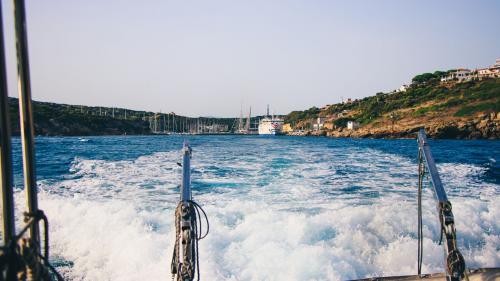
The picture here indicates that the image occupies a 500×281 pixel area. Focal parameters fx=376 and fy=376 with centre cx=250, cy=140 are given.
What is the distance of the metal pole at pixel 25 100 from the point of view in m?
2.56

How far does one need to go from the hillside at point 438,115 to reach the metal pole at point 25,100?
3023 inches

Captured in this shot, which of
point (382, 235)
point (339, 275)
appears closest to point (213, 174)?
point (382, 235)

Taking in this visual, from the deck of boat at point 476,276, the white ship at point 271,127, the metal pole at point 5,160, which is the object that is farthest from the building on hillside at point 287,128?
the metal pole at point 5,160

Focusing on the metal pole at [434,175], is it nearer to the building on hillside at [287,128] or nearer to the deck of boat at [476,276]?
the deck of boat at [476,276]

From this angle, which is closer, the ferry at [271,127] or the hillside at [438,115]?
the hillside at [438,115]

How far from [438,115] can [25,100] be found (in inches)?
3321

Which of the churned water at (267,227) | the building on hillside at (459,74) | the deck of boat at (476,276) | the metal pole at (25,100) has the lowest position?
the churned water at (267,227)

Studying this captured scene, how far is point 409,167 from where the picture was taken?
20.9 metres

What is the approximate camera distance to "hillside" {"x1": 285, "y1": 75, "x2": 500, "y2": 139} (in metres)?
68.6

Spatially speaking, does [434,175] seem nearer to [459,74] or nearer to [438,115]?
[438,115]

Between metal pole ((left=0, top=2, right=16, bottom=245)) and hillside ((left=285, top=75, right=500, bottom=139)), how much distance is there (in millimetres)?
76993

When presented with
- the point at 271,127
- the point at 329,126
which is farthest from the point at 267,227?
the point at 271,127

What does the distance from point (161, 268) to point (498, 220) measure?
8719mm

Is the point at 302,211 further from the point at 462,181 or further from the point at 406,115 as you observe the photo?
the point at 406,115
